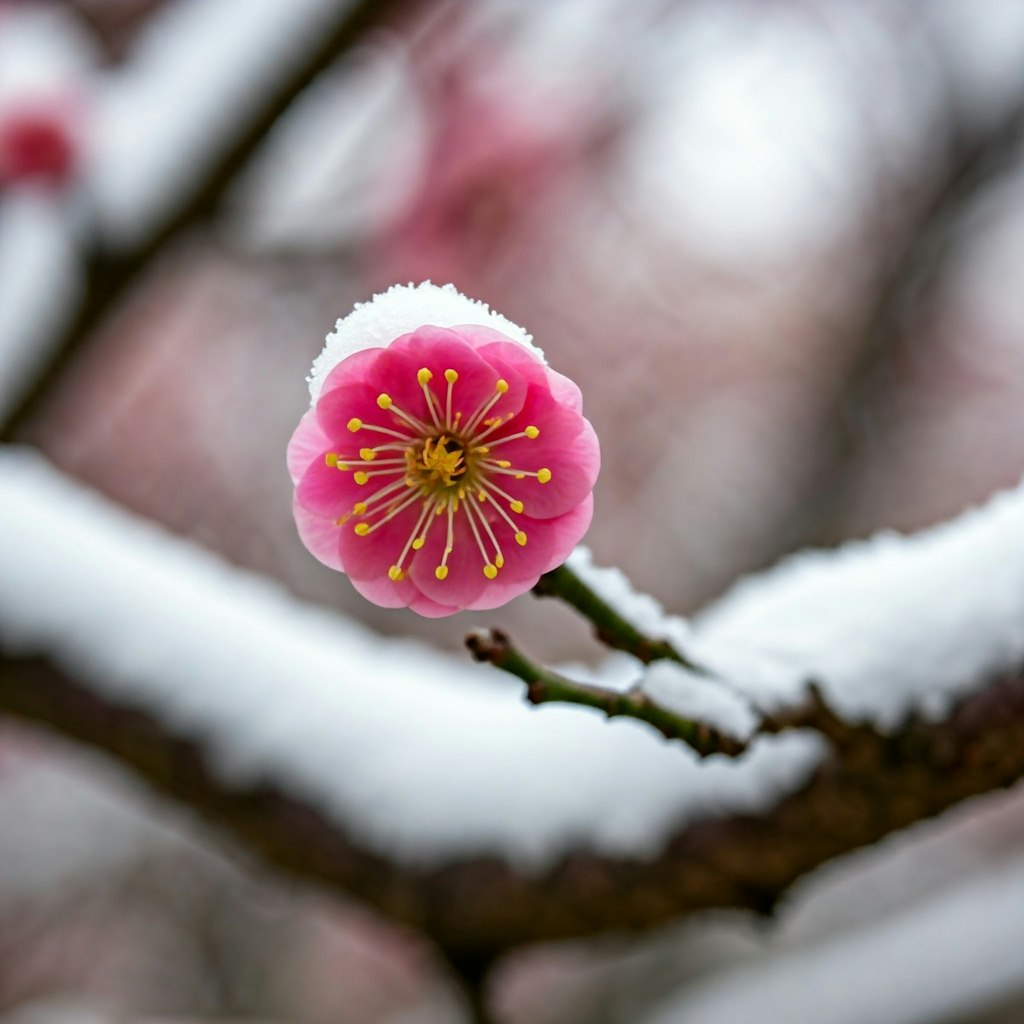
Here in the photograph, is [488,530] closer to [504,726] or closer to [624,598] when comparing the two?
[624,598]

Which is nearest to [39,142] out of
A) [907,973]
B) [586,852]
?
[586,852]

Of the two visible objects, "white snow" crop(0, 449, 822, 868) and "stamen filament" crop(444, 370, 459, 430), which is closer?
"stamen filament" crop(444, 370, 459, 430)

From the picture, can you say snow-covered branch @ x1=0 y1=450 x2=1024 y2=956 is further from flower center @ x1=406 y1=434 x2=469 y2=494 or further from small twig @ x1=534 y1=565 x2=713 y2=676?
flower center @ x1=406 y1=434 x2=469 y2=494

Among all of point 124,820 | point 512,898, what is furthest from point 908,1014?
point 124,820

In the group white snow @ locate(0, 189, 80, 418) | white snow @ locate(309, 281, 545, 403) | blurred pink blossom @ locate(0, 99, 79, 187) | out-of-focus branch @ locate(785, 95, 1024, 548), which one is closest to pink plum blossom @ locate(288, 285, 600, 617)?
white snow @ locate(309, 281, 545, 403)

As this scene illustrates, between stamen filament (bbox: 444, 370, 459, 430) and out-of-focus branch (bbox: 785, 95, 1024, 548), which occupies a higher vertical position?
out-of-focus branch (bbox: 785, 95, 1024, 548)

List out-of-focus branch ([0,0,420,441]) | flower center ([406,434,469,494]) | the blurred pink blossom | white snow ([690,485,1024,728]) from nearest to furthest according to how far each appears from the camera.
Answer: flower center ([406,434,469,494])
white snow ([690,485,1024,728])
out-of-focus branch ([0,0,420,441])
the blurred pink blossom

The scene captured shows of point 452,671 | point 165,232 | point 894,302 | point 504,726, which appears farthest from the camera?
point 894,302

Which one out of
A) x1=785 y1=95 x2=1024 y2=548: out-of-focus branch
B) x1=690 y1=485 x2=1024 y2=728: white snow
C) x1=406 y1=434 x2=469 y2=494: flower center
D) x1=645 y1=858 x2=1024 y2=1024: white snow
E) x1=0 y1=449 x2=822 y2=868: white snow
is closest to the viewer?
x1=406 y1=434 x2=469 y2=494: flower center
